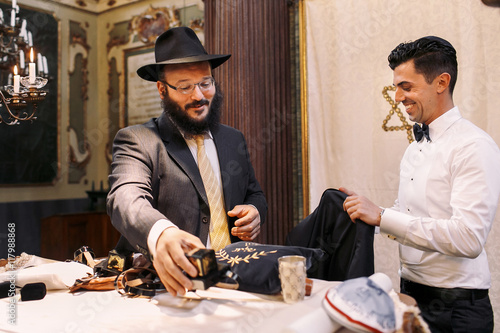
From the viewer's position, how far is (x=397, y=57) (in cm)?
205

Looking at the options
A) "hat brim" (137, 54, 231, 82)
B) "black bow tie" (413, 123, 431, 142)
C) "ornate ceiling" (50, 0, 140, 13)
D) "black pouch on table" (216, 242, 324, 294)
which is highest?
"ornate ceiling" (50, 0, 140, 13)

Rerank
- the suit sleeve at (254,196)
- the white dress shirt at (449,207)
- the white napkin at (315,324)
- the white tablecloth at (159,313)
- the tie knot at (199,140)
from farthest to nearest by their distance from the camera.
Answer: the suit sleeve at (254,196) → the tie knot at (199,140) → the white dress shirt at (449,207) → the white tablecloth at (159,313) → the white napkin at (315,324)

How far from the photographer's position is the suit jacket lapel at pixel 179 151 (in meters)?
1.91

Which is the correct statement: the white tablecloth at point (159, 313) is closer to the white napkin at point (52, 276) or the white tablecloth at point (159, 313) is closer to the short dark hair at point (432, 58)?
the white napkin at point (52, 276)

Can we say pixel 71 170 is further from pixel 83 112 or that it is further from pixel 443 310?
pixel 443 310

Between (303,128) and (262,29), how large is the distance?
92cm

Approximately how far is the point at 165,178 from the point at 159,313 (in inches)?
28.6

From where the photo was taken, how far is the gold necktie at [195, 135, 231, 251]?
1953 mm

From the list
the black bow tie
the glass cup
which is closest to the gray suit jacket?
the glass cup

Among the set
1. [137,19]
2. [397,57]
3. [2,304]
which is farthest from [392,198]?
[137,19]

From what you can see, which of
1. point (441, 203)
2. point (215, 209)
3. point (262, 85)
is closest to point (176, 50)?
point (215, 209)

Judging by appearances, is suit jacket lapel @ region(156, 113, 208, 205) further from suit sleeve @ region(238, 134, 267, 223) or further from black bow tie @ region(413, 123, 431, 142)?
black bow tie @ region(413, 123, 431, 142)

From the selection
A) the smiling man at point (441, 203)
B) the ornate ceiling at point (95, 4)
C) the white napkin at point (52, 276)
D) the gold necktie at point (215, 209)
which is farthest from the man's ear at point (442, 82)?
the ornate ceiling at point (95, 4)

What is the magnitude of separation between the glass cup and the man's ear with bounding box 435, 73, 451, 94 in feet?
3.69
